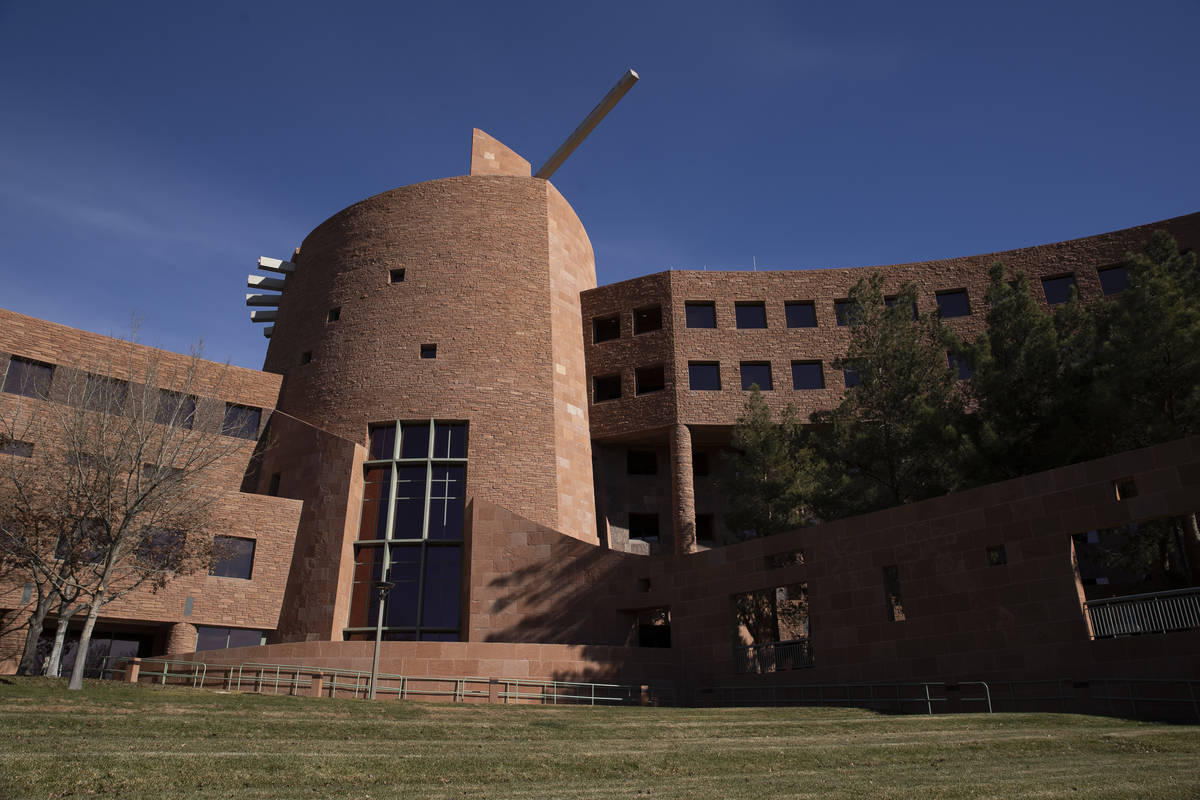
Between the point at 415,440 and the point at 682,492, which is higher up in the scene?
the point at 415,440

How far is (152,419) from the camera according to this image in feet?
82.3

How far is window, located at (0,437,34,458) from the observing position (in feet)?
90.2

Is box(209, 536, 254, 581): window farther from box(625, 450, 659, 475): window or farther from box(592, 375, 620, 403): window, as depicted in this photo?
box(625, 450, 659, 475): window

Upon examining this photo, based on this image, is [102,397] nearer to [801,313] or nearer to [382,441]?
[382,441]

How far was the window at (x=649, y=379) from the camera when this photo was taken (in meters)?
38.1

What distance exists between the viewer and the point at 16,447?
28.1m

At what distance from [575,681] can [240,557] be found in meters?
12.9

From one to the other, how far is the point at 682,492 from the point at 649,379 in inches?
231

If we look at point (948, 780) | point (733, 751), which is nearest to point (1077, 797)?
point (948, 780)

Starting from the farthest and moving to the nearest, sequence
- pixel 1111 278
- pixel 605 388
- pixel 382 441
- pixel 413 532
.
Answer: pixel 605 388 < pixel 1111 278 < pixel 382 441 < pixel 413 532

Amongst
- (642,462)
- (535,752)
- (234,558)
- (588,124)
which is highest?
(588,124)

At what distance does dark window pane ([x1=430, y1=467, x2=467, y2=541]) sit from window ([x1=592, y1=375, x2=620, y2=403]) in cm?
810

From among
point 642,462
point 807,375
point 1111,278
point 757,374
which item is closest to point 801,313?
point 807,375

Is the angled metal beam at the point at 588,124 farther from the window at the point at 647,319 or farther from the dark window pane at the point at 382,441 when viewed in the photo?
the dark window pane at the point at 382,441
